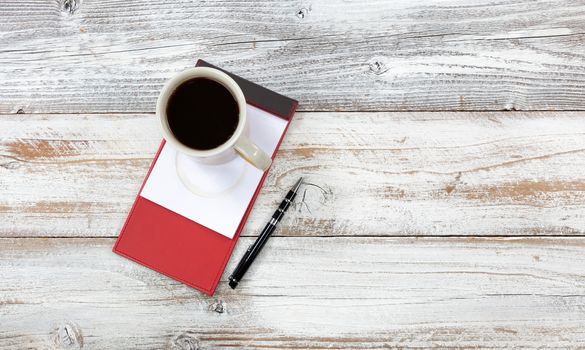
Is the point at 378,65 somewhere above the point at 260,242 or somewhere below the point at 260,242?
above

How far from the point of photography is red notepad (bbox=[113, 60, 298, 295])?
0.65m

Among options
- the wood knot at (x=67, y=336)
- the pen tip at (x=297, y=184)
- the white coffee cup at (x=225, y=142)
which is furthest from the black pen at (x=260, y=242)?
the wood knot at (x=67, y=336)

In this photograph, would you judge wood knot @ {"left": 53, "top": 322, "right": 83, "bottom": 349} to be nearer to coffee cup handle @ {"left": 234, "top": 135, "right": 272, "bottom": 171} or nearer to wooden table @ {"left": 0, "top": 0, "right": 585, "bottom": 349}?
wooden table @ {"left": 0, "top": 0, "right": 585, "bottom": 349}

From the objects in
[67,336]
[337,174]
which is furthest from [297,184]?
[67,336]

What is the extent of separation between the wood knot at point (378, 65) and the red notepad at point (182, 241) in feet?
0.41

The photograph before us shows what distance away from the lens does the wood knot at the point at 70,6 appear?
681mm

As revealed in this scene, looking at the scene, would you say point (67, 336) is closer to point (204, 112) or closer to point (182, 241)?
point (182, 241)

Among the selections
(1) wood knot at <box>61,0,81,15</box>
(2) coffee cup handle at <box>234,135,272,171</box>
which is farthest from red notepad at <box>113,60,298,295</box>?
(1) wood knot at <box>61,0,81,15</box>

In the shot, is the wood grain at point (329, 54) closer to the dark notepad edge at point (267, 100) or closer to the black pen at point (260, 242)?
the dark notepad edge at point (267, 100)

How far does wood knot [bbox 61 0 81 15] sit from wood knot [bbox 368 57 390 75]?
42 cm

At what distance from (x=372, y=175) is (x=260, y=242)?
181 millimetres

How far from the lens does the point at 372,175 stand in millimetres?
665

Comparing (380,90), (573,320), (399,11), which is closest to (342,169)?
(380,90)

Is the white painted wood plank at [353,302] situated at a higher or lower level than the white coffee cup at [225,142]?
lower
